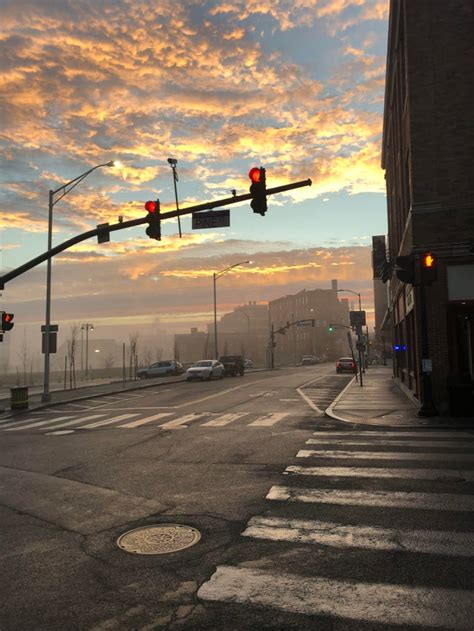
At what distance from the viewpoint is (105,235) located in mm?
15898

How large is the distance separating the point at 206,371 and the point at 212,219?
26020 millimetres

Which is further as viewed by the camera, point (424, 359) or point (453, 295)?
point (453, 295)

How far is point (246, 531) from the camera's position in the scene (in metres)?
6.08

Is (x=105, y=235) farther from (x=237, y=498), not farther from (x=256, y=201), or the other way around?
(x=237, y=498)

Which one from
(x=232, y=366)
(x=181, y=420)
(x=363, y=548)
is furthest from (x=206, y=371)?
(x=363, y=548)

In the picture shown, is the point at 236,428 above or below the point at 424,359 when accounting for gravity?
below

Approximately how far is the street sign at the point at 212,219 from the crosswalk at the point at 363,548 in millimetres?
7275

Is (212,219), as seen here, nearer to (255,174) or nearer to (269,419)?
(255,174)

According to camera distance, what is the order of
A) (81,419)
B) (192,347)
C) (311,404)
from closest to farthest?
(81,419), (311,404), (192,347)

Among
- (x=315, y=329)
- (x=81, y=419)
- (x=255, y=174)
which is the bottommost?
(x=81, y=419)

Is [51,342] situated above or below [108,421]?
above

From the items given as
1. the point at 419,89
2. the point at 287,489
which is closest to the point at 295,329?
the point at 419,89

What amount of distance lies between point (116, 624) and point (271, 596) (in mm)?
1288

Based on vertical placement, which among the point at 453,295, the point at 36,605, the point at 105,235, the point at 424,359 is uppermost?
the point at 105,235
